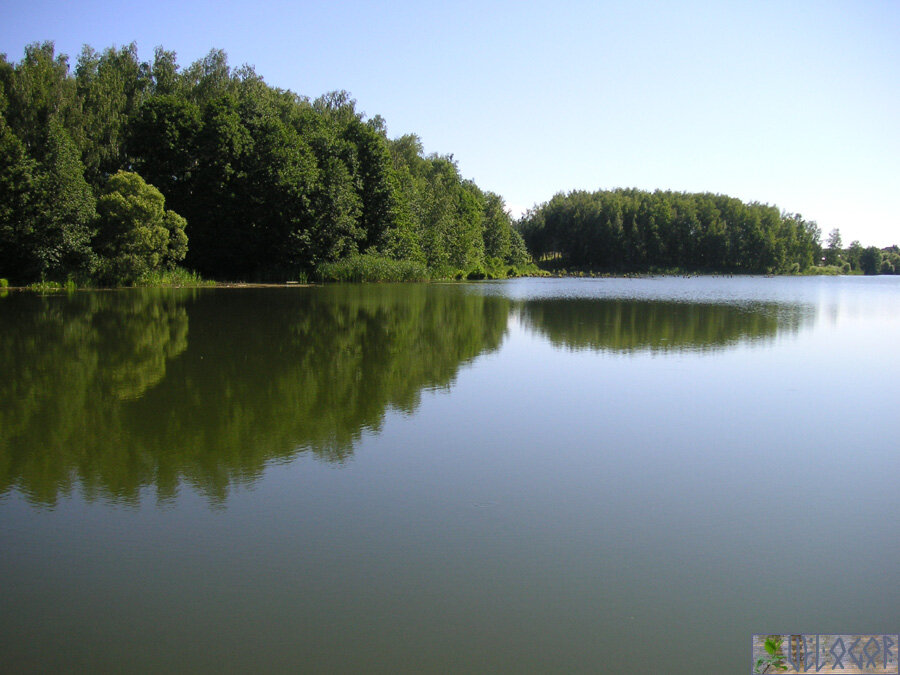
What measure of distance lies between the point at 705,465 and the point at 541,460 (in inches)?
54.0

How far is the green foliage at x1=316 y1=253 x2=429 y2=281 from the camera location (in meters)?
42.4

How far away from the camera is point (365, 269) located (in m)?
43.7

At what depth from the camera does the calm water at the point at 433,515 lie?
121 inches

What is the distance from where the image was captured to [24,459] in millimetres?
5613

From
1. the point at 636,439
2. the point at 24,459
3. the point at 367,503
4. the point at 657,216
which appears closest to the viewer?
the point at 367,503

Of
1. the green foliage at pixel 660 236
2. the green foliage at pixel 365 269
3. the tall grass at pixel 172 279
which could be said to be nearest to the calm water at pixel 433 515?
the tall grass at pixel 172 279

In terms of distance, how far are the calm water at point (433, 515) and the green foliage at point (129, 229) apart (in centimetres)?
2270

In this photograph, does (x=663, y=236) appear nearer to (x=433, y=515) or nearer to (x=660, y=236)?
(x=660, y=236)

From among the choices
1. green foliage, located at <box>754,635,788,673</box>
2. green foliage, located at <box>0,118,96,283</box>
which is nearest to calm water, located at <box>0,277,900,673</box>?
green foliage, located at <box>754,635,788,673</box>

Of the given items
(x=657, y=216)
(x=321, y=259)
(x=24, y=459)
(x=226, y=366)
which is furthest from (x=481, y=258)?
(x=24, y=459)

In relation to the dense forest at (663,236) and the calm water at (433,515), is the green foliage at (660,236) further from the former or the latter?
the calm water at (433,515)

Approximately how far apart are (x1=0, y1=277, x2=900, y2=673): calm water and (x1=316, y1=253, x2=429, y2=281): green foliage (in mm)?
32393

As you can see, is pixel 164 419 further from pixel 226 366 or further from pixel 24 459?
pixel 226 366

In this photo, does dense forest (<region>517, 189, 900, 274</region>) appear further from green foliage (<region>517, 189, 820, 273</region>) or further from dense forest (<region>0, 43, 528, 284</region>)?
dense forest (<region>0, 43, 528, 284</region>)
